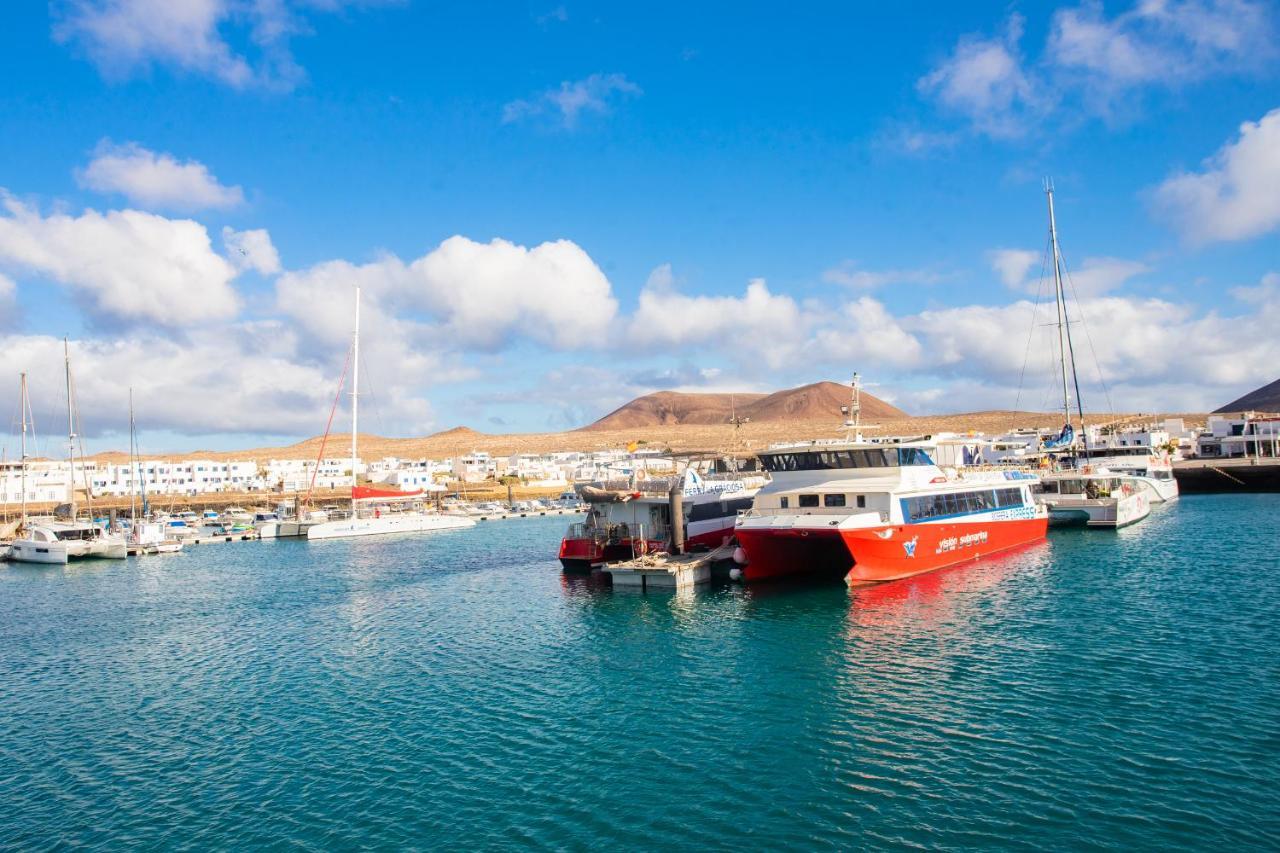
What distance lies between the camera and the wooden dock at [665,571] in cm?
3653

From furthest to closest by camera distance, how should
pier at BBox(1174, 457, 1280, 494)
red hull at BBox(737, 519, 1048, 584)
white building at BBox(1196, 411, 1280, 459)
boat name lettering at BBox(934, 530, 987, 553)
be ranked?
white building at BBox(1196, 411, 1280, 459) < pier at BBox(1174, 457, 1280, 494) < boat name lettering at BBox(934, 530, 987, 553) < red hull at BBox(737, 519, 1048, 584)

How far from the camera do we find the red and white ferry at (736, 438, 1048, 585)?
34156mm

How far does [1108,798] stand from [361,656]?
22.8 meters

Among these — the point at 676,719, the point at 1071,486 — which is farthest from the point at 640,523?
the point at 1071,486

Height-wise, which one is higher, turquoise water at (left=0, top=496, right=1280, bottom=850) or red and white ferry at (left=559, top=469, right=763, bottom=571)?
red and white ferry at (left=559, top=469, right=763, bottom=571)

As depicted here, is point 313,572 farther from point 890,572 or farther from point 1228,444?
point 1228,444

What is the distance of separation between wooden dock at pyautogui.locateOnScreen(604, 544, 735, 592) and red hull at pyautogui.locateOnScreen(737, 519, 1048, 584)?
7.62 feet

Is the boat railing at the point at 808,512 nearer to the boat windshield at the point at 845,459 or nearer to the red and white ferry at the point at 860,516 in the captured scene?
the red and white ferry at the point at 860,516

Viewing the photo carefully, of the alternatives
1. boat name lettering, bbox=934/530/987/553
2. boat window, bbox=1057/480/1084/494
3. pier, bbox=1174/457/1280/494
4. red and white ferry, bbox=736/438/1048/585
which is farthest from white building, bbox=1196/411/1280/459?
red and white ferry, bbox=736/438/1048/585

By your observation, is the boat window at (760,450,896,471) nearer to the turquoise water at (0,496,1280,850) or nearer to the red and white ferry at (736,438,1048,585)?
the red and white ferry at (736,438,1048,585)

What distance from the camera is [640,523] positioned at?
143 ft

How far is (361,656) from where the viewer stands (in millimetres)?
27500

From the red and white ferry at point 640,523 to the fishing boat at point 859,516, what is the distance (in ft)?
19.2

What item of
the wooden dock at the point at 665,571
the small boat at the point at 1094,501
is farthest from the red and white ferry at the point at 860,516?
the small boat at the point at 1094,501
